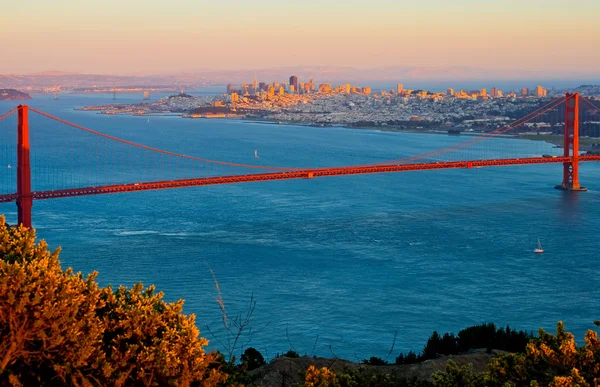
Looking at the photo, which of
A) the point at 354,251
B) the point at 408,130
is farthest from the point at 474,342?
the point at 408,130

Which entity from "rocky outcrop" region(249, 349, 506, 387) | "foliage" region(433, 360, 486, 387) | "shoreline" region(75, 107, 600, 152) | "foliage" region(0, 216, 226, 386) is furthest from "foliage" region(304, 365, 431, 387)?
"shoreline" region(75, 107, 600, 152)

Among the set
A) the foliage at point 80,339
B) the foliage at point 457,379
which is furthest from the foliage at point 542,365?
the foliage at point 80,339

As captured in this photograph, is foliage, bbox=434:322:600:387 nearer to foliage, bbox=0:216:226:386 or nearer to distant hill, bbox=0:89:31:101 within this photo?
foliage, bbox=0:216:226:386

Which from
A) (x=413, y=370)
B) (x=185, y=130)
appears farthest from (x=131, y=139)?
(x=413, y=370)

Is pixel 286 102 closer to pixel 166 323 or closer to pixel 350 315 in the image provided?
pixel 350 315

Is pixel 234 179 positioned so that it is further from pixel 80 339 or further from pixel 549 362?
pixel 549 362
